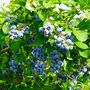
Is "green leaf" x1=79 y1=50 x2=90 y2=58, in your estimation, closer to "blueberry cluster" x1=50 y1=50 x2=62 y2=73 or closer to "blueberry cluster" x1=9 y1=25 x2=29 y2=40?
"blueberry cluster" x1=50 y1=50 x2=62 y2=73

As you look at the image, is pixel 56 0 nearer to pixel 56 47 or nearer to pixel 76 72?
pixel 56 47

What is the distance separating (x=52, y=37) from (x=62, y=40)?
7 centimetres

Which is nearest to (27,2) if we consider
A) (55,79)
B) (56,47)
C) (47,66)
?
(56,47)

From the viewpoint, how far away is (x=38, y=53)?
84.2 inches

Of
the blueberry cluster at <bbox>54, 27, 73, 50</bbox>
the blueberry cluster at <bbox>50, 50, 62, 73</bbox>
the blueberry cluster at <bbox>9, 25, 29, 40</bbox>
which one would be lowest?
the blueberry cluster at <bbox>50, 50, 62, 73</bbox>

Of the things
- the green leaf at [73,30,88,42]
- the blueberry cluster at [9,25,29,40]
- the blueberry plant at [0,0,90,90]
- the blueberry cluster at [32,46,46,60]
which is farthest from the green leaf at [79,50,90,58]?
the blueberry cluster at [9,25,29,40]

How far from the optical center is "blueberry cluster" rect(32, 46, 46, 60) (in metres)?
2.12

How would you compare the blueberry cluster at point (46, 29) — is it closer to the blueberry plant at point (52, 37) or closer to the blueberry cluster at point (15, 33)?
the blueberry plant at point (52, 37)

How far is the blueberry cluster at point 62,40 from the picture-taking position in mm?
1957

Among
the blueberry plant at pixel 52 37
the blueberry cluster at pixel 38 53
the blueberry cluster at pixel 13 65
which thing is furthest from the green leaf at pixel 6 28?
the blueberry cluster at pixel 13 65

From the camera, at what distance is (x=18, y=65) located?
243 centimetres

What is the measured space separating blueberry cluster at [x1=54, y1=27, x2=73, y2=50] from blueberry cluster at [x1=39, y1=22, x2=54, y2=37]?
0.12ft

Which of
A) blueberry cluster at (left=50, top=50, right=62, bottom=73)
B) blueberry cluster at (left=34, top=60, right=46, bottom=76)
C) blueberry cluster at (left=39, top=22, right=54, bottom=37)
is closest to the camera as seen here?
blueberry cluster at (left=39, top=22, right=54, bottom=37)

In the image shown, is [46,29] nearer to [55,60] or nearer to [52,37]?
[52,37]
